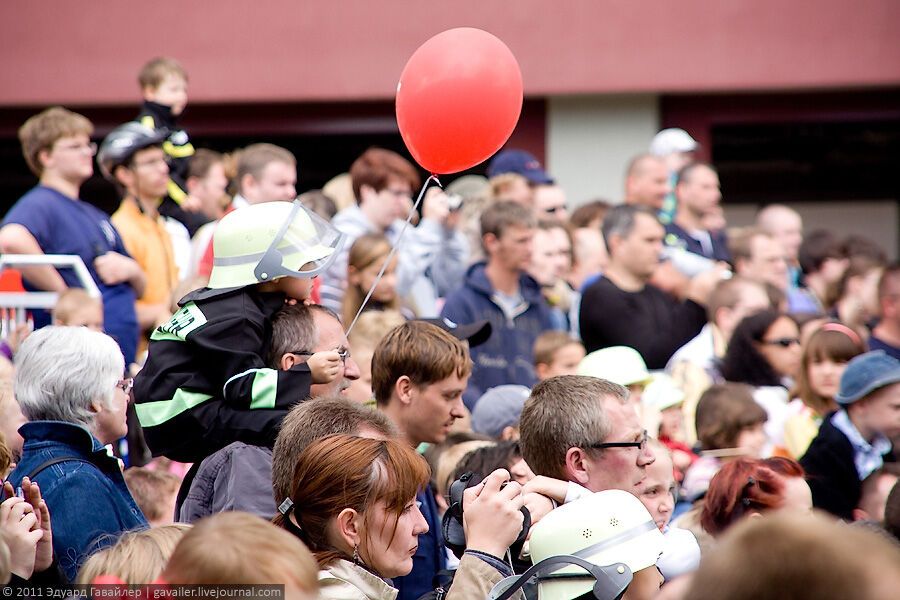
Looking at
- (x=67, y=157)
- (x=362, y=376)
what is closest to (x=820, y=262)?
(x=362, y=376)

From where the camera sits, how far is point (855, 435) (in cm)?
574

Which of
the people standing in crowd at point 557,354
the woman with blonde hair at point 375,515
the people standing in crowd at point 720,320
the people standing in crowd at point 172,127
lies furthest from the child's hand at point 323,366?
the people standing in crowd at point 172,127

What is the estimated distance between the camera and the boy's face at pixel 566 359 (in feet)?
21.8

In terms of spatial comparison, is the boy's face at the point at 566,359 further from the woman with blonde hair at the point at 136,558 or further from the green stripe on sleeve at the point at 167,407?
the woman with blonde hair at the point at 136,558

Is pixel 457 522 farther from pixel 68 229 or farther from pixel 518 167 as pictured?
pixel 518 167

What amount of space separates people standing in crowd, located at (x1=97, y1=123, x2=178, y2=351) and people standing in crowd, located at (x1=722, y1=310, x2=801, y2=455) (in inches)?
125

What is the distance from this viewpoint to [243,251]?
13.1 feet

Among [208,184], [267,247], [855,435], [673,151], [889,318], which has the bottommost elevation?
[855,435]

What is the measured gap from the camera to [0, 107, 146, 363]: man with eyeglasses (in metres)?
6.41

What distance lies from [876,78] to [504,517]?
34.8 ft

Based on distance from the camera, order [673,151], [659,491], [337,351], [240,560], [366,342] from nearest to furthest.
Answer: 1. [240,560]
2. [337,351]
3. [659,491]
4. [366,342]
5. [673,151]

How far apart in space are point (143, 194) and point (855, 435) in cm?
409

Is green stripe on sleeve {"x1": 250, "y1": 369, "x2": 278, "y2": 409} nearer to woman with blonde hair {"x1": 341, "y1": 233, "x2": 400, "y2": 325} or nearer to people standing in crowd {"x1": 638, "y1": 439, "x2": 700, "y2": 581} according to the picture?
people standing in crowd {"x1": 638, "y1": 439, "x2": 700, "y2": 581}

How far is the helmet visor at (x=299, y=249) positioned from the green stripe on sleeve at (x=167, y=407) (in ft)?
1.37
